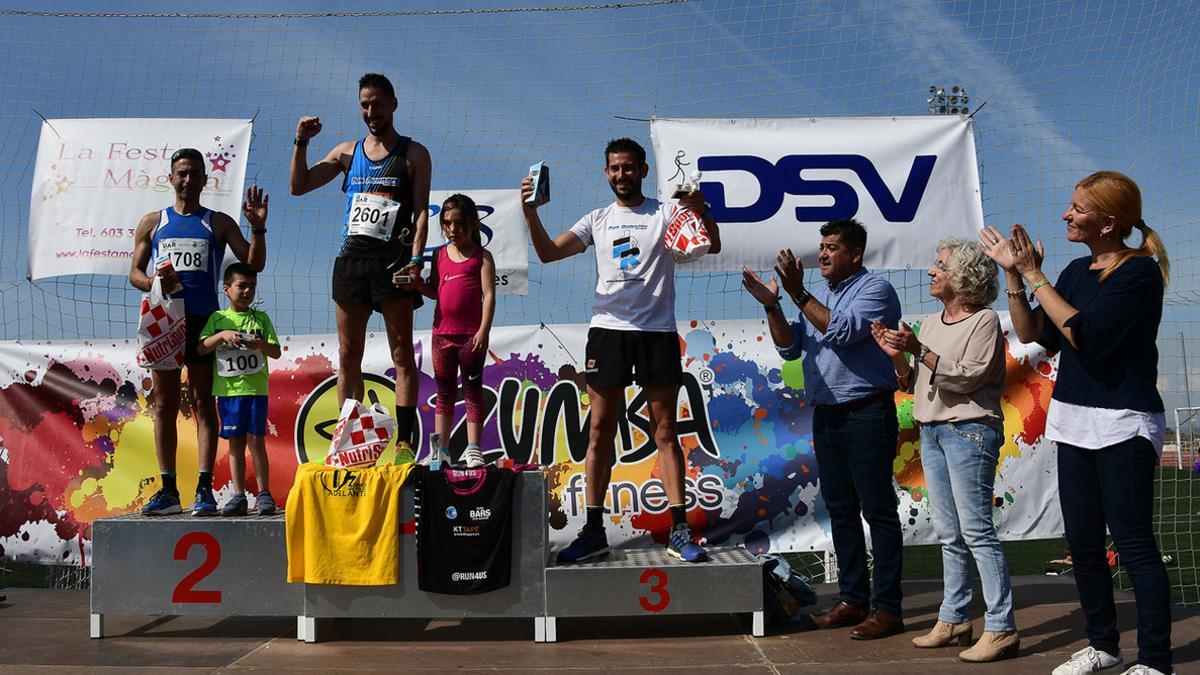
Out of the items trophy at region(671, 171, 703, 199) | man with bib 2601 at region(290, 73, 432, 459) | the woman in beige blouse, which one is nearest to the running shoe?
man with bib 2601 at region(290, 73, 432, 459)

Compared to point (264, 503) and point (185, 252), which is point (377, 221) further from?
point (264, 503)

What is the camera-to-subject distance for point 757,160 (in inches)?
237

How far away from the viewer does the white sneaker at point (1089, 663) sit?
331 centimetres

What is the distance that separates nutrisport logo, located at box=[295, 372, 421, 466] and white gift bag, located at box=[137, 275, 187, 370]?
1632 mm

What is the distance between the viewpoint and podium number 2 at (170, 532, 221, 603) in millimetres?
4160

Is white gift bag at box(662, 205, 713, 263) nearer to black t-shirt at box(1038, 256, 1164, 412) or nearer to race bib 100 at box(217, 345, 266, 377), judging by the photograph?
black t-shirt at box(1038, 256, 1164, 412)

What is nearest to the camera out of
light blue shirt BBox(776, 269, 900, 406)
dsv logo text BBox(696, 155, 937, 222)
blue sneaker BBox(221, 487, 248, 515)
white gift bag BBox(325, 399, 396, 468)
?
light blue shirt BBox(776, 269, 900, 406)

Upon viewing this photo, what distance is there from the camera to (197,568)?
13.7 ft

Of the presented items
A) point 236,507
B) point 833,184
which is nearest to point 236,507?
point 236,507

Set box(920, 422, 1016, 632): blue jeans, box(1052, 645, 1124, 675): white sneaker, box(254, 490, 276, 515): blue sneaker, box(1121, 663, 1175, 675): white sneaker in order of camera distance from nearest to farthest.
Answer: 1. box(1121, 663, 1175, 675): white sneaker
2. box(1052, 645, 1124, 675): white sneaker
3. box(920, 422, 1016, 632): blue jeans
4. box(254, 490, 276, 515): blue sneaker

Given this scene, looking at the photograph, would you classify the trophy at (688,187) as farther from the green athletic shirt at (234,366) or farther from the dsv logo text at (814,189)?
the green athletic shirt at (234,366)

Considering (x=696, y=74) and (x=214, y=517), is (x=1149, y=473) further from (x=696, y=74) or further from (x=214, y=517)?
(x=696, y=74)

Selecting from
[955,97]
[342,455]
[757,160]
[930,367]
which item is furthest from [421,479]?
[955,97]

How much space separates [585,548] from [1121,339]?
2.37 metres
